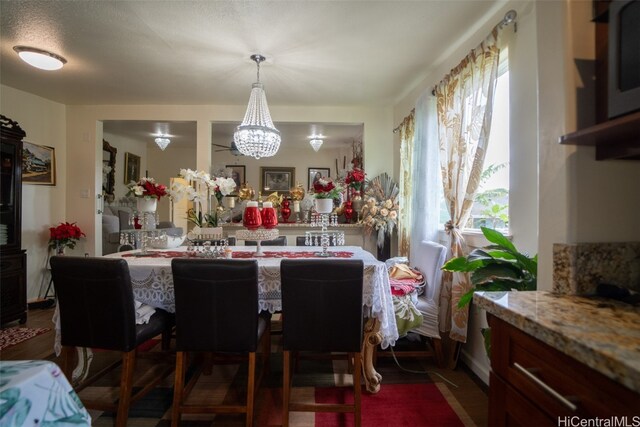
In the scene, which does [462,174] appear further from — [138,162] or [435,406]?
[138,162]

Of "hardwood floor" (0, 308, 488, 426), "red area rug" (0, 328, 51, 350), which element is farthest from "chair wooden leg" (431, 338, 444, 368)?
"red area rug" (0, 328, 51, 350)

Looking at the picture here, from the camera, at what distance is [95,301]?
1470 mm

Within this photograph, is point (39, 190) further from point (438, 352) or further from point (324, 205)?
point (438, 352)

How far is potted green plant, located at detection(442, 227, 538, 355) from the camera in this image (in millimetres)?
1202

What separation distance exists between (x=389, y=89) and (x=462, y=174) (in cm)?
157

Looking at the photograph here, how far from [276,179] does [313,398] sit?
571 centimetres

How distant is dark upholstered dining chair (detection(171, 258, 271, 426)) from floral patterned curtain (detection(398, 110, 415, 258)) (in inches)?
79.8

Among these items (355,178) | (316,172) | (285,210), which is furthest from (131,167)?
(355,178)

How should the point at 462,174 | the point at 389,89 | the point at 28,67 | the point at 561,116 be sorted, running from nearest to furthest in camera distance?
the point at 561,116, the point at 462,174, the point at 28,67, the point at 389,89

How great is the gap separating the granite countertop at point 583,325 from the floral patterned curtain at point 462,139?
50.2 inches

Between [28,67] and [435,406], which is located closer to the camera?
[435,406]

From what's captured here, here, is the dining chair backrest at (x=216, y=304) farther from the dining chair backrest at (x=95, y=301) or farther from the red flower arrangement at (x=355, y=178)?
the red flower arrangement at (x=355, y=178)

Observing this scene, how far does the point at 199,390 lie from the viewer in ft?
6.05

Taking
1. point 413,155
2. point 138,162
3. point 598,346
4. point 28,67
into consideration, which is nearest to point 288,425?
point 598,346
